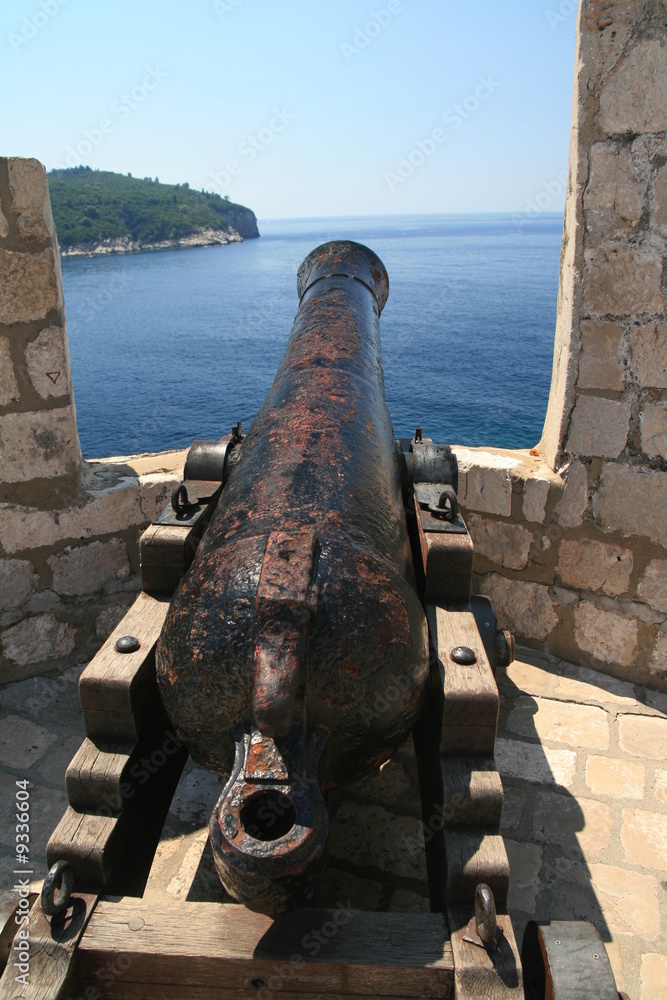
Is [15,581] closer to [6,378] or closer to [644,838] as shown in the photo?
[6,378]

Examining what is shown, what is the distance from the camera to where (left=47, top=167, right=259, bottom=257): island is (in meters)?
49.2

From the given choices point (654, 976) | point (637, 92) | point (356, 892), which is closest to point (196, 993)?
point (356, 892)

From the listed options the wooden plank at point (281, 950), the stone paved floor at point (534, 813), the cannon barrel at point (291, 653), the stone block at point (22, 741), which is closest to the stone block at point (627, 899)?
the stone paved floor at point (534, 813)

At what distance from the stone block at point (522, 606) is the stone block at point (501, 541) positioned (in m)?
0.09

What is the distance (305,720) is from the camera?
4.65ft

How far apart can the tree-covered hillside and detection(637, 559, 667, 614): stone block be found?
138 feet

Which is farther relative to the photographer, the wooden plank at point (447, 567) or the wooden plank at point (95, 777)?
the wooden plank at point (447, 567)

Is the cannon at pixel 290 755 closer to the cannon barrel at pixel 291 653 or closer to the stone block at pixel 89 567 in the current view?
the cannon barrel at pixel 291 653

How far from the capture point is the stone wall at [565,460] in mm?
2859

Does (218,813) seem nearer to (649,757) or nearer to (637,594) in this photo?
(649,757)

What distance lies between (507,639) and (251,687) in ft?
4.23

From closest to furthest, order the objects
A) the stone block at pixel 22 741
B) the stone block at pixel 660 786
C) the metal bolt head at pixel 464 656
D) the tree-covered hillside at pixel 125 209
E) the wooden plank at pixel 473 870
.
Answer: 1. the wooden plank at pixel 473 870
2. the metal bolt head at pixel 464 656
3. the stone block at pixel 660 786
4. the stone block at pixel 22 741
5. the tree-covered hillside at pixel 125 209

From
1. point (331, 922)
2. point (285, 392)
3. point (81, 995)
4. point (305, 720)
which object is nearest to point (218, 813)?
point (305, 720)

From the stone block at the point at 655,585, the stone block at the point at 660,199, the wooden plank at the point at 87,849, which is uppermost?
the stone block at the point at 660,199
